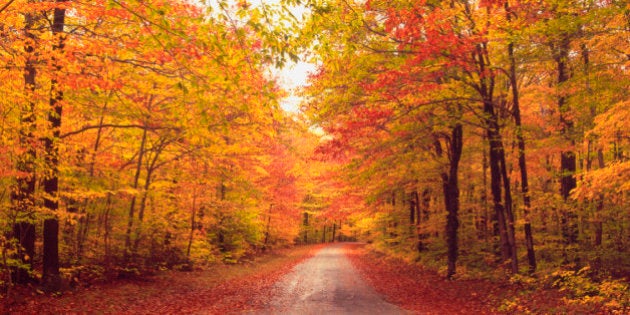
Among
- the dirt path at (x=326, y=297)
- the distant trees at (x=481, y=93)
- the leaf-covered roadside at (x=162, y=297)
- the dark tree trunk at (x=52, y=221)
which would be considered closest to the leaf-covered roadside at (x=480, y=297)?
the dirt path at (x=326, y=297)

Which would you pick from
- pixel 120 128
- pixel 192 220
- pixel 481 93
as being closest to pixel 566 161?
pixel 481 93

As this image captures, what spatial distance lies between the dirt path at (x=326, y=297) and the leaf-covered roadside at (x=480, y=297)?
66 cm

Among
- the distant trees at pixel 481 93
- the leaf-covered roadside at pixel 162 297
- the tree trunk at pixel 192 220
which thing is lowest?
the leaf-covered roadside at pixel 162 297

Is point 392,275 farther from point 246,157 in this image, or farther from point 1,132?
point 1,132

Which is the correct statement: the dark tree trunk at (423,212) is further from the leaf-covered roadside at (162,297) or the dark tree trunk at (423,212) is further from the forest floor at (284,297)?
the leaf-covered roadside at (162,297)

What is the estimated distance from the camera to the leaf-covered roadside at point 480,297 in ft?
30.2

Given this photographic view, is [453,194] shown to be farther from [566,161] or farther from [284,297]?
[284,297]

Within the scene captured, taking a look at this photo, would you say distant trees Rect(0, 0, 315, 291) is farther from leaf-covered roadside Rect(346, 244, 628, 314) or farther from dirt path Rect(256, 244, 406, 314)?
leaf-covered roadside Rect(346, 244, 628, 314)

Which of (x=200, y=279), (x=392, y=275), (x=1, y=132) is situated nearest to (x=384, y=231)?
(x=392, y=275)

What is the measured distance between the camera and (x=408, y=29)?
10773 mm

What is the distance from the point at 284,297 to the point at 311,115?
20.7 feet

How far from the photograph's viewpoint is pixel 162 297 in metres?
12.3

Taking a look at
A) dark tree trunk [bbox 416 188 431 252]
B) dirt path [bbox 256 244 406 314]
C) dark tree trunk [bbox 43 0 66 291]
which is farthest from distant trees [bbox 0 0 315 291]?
dark tree trunk [bbox 416 188 431 252]

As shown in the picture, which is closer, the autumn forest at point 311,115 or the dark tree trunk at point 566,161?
the autumn forest at point 311,115
